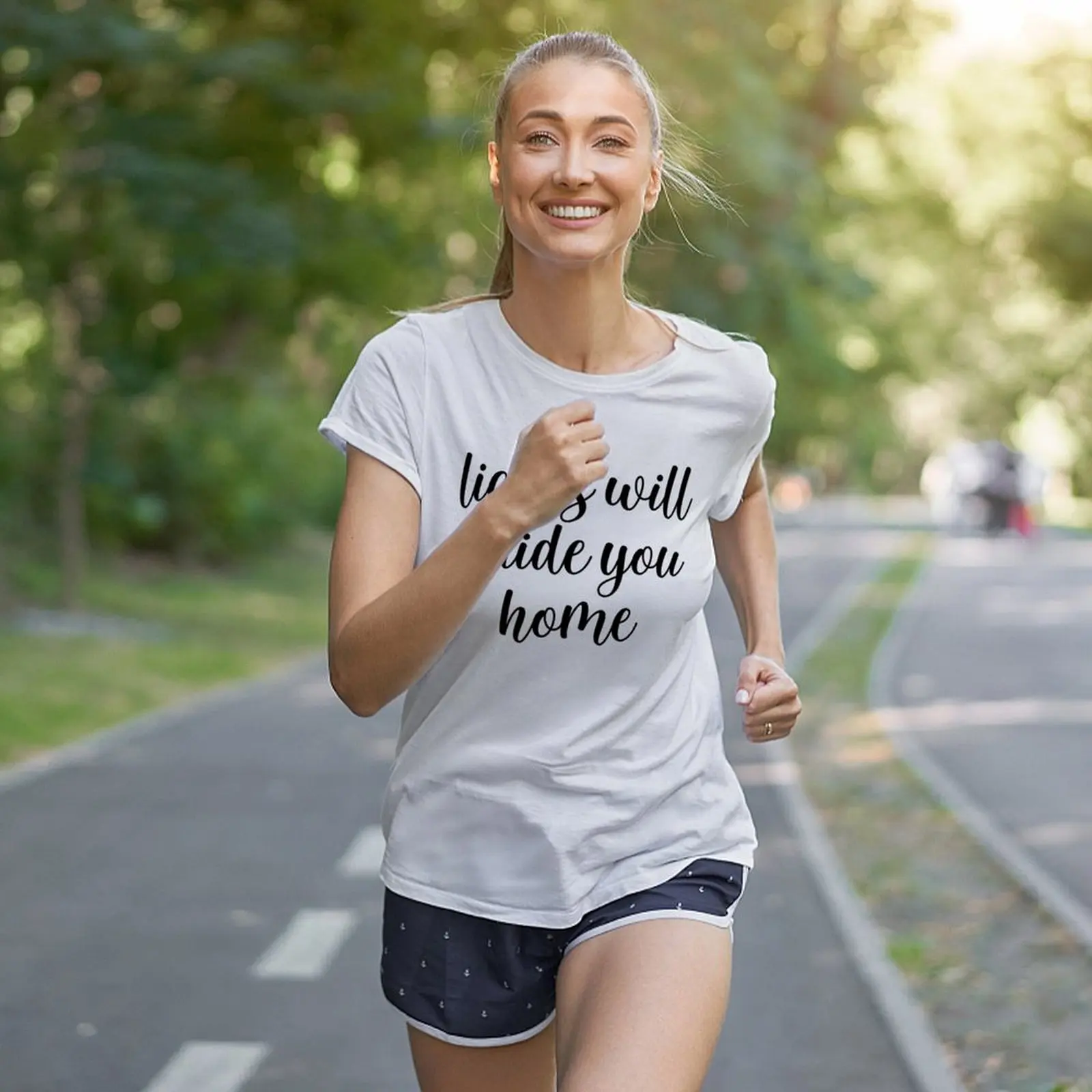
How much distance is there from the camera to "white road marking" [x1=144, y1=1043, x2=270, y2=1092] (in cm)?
541

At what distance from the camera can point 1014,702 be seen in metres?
14.6

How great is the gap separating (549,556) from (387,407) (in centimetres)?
27

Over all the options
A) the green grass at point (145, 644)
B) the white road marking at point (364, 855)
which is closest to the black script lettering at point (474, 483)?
the white road marking at point (364, 855)

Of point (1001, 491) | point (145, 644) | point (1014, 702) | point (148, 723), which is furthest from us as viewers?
point (1001, 491)

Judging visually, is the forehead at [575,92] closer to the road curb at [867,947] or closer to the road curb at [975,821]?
the road curb at [867,947]

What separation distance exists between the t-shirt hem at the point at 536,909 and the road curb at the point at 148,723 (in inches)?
301

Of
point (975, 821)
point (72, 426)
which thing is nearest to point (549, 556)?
point (975, 821)

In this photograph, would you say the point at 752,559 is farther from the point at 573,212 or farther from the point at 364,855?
the point at 364,855

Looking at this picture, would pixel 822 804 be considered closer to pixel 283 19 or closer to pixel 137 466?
pixel 283 19

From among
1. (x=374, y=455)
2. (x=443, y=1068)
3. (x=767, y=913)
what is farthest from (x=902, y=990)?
(x=374, y=455)

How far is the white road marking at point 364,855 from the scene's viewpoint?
322 inches

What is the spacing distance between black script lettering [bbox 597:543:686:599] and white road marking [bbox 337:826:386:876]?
16.9 ft

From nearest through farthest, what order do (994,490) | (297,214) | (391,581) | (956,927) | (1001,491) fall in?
(391,581) < (956,927) < (297,214) < (1001,491) < (994,490)

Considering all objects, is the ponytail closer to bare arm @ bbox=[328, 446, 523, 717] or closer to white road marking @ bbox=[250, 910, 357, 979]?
bare arm @ bbox=[328, 446, 523, 717]
